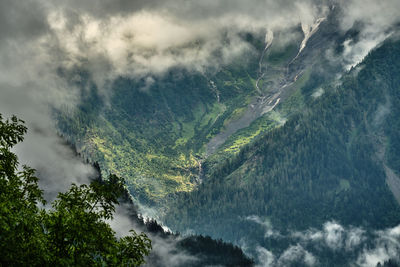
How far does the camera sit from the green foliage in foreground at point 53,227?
78.7 ft

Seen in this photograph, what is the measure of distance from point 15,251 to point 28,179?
17.5ft

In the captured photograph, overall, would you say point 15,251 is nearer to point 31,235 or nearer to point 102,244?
point 31,235

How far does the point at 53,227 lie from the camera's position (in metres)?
26.5

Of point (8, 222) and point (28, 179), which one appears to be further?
point (28, 179)

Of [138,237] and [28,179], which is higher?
[28,179]

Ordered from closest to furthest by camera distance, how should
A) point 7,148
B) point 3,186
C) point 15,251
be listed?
point 15,251 < point 3,186 < point 7,148

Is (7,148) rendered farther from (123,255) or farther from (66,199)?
(123,255)

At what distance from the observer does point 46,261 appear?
24938 millimetres

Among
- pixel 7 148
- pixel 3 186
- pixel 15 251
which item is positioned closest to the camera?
pixel 15 251

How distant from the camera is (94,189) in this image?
95.4ft

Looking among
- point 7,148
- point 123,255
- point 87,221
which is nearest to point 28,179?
point 7,148

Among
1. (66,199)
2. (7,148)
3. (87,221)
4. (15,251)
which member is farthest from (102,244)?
(7,148)

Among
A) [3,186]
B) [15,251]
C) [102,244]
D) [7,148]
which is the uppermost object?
[7,148]

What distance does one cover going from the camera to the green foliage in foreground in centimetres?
2398
